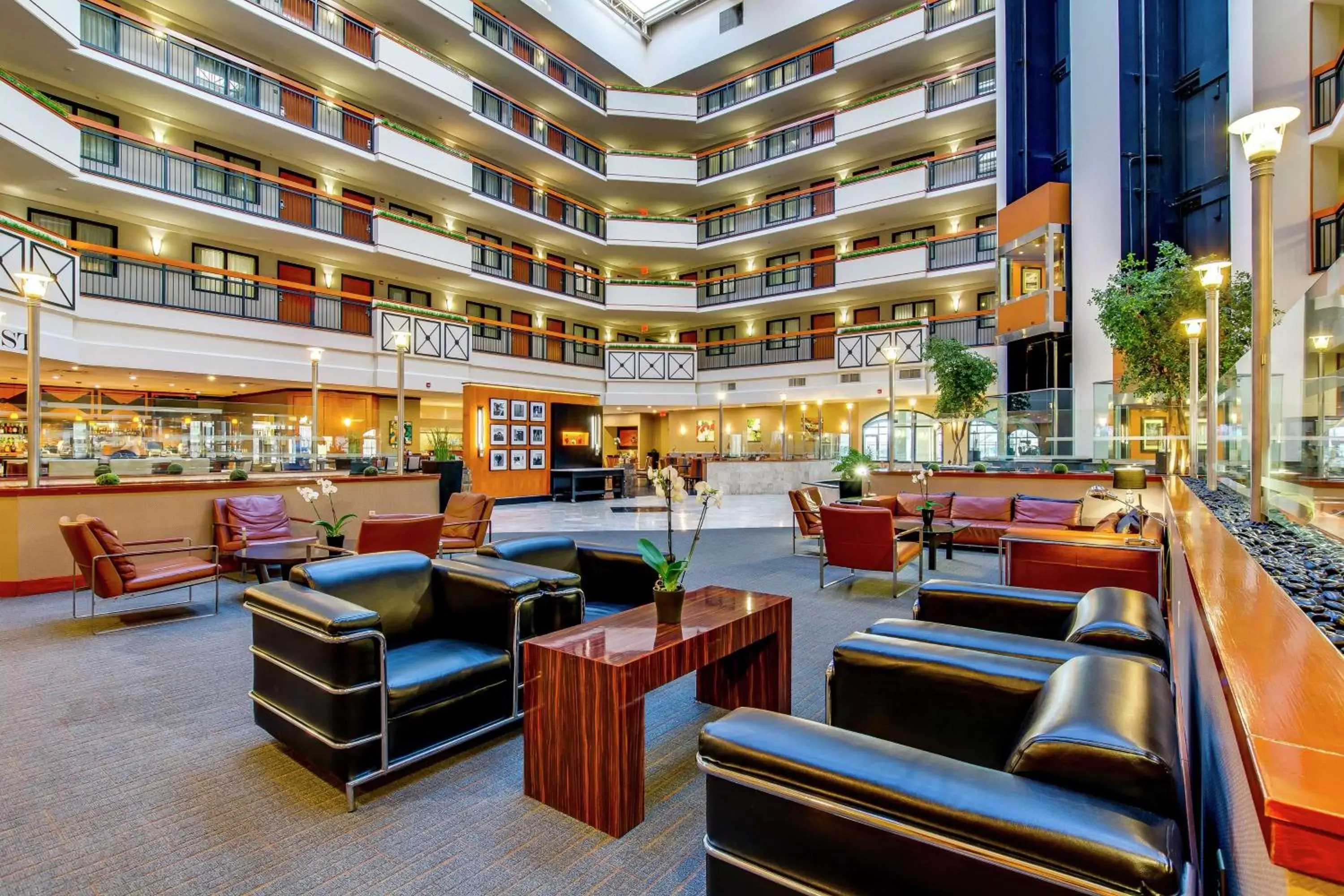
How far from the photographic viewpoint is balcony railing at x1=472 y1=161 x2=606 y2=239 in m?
15.7

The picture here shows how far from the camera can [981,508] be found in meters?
7.67

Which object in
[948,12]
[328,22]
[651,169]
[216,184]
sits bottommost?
[216,184]

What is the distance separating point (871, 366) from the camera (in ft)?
55.3

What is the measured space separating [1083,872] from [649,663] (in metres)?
1.49

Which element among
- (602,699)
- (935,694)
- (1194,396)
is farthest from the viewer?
(1194,396)

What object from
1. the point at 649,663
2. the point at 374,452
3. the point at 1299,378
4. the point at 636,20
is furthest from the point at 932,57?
the point at 649,663

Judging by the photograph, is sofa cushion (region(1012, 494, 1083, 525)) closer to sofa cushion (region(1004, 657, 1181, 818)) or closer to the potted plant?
the potted plant

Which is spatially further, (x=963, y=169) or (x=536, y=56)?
(x=536, y=56)

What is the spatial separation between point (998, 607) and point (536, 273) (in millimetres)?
16200

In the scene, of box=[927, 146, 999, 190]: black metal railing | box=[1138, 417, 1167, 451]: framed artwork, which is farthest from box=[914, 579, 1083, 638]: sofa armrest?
box=[927, 146, 999, 190]: black metal railing

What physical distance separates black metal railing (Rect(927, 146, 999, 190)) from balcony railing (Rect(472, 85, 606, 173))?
9.32m

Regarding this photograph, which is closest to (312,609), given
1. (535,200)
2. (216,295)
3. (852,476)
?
(852,476)

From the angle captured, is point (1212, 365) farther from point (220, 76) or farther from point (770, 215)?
point (220, 76)

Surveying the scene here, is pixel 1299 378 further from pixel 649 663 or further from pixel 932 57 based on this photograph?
pixel 932 57
